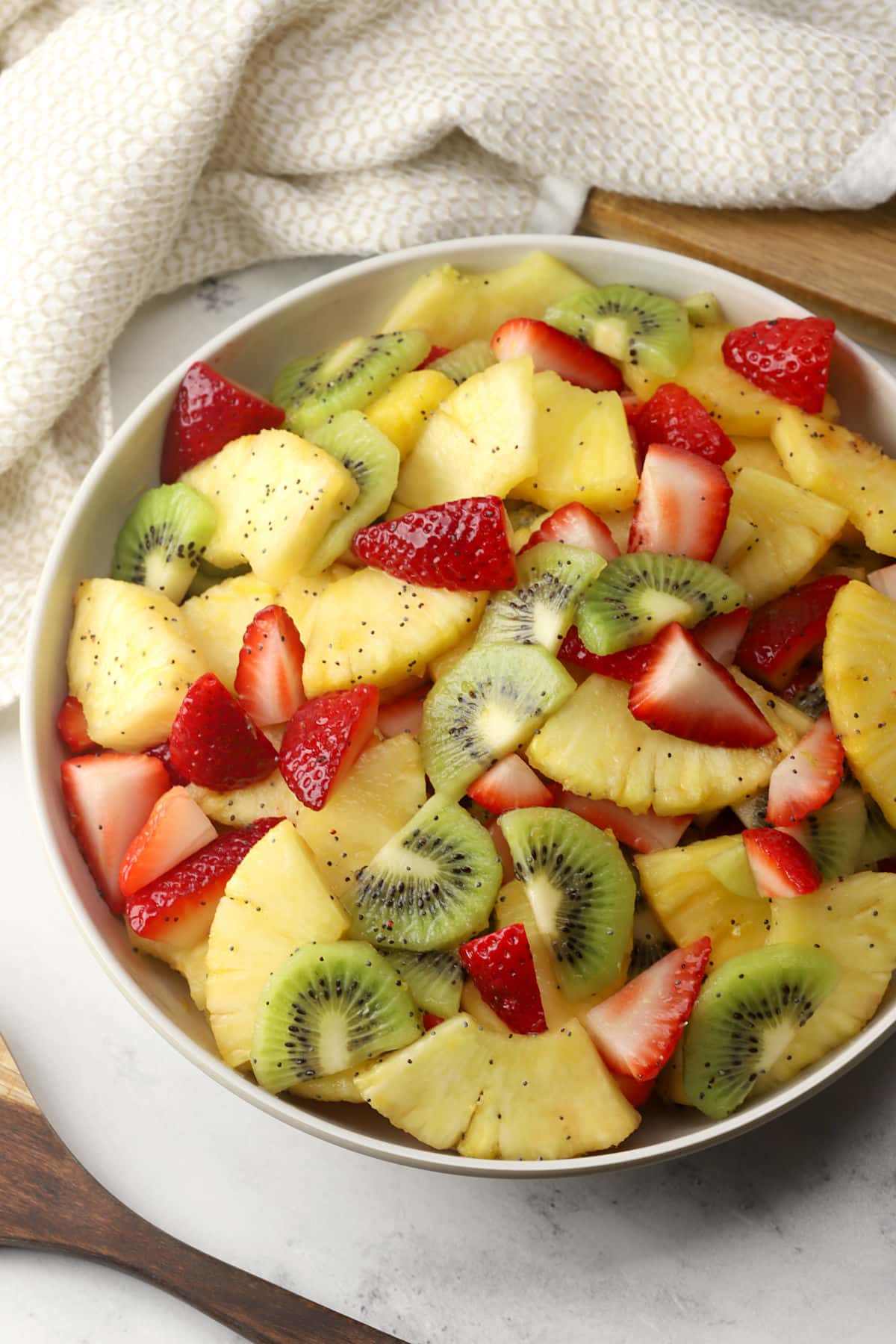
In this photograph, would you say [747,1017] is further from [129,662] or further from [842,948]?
[129,662]

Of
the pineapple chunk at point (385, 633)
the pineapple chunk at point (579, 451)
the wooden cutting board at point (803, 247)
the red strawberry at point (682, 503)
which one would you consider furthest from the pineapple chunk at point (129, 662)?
the wooden cutting board at point (803, 247)

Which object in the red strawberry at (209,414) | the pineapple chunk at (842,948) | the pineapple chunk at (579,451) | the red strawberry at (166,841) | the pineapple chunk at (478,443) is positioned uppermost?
the red strawberry at (209,414)

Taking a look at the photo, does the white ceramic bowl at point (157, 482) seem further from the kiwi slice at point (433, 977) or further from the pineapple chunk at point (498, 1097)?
the kiwi slice at point (433, 977)

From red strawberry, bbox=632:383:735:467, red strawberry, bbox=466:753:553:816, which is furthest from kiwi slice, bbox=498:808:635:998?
red strawberry, bbox=632:383:735:467

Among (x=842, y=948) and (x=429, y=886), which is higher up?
(x=429, y=886)

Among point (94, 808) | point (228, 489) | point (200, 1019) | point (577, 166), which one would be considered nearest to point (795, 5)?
point (577, 166)

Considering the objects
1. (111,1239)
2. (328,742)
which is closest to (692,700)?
(328,742)

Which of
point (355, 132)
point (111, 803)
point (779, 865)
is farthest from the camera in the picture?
point (355, 132)

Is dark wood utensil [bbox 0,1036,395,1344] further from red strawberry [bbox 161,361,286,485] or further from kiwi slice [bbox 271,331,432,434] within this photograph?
kiwi slice [bbox 271,331,432,434]
